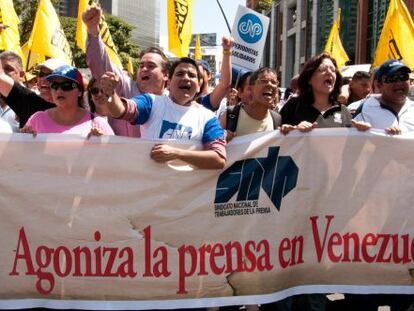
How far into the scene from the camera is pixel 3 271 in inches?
140

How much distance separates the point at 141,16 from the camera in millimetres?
119062

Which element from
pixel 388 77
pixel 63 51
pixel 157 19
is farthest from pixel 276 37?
pixel 157 19

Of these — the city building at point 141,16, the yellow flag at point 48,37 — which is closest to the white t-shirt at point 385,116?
the yellow flag at point 48,37

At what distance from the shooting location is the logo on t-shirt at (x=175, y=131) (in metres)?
3.56

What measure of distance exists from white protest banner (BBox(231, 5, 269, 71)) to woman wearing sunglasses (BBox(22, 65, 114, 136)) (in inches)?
97.6

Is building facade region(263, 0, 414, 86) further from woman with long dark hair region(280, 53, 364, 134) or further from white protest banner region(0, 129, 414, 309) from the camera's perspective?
white protest banner region(0, 129, 414, 309)

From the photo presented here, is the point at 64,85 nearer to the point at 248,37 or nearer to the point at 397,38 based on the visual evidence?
the point at 248,37

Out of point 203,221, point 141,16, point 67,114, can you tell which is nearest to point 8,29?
point 67,114

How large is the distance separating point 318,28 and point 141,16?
8489 centimetres

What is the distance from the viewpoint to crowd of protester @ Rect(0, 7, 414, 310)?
11.7ft

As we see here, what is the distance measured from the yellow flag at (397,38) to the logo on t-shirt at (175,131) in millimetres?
5311

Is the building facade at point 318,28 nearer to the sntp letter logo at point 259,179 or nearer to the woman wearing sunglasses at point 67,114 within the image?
the sntp letter logo at point 259,179

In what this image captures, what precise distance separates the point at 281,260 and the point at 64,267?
1.30m

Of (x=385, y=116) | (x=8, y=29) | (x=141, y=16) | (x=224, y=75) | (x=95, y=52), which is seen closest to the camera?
(x=95, y=52)
